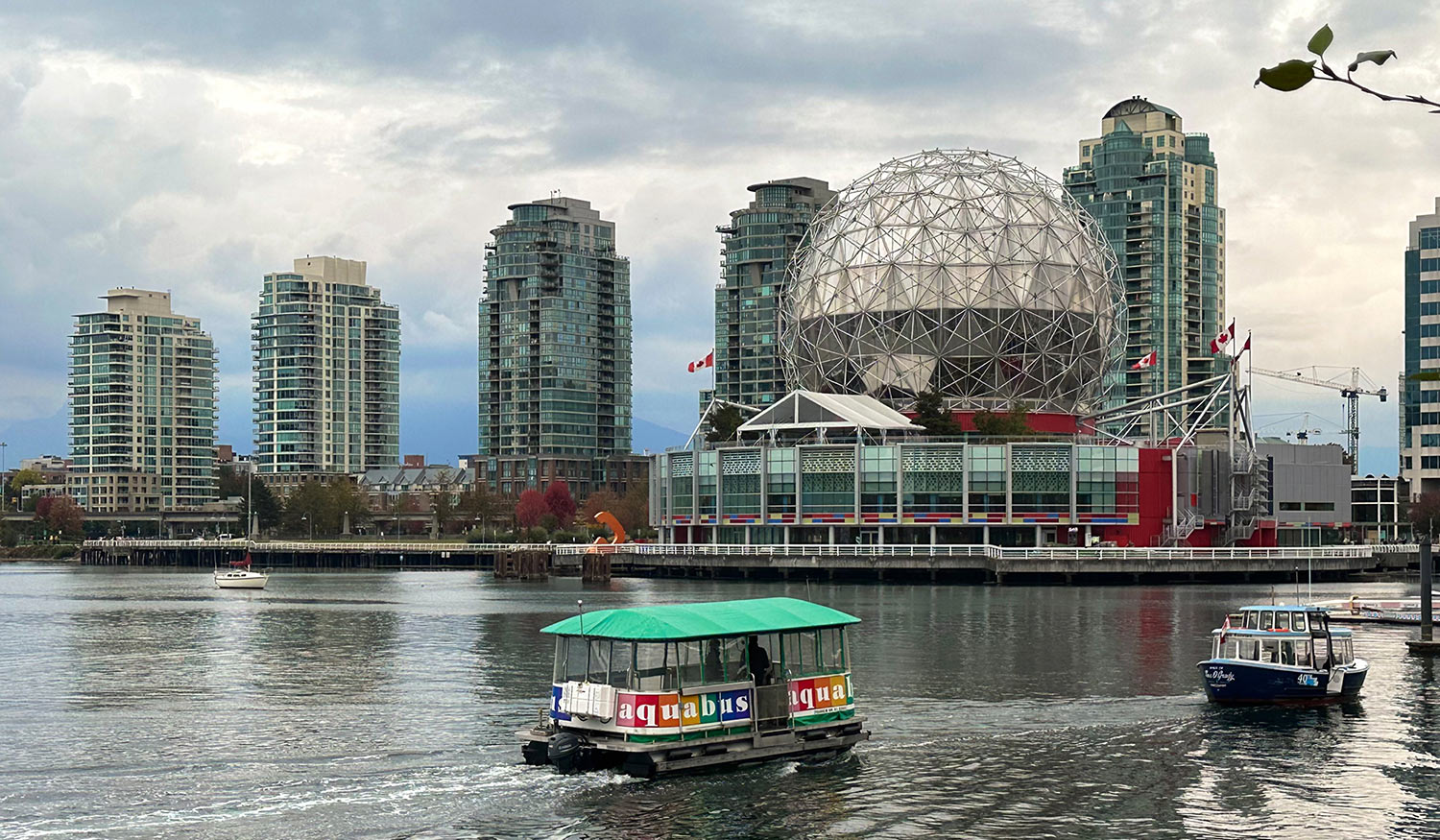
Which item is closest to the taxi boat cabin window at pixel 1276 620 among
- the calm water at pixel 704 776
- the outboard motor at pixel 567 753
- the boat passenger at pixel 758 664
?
the calm water at pixel 704 776

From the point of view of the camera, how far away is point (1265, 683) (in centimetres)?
5091

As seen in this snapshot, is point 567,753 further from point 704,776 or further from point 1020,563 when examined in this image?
point 1020,563

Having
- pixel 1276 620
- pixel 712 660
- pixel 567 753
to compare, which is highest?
pixel 712 660

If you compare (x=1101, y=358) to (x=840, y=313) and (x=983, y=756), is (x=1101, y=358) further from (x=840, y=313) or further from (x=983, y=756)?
(x=983, y=756)

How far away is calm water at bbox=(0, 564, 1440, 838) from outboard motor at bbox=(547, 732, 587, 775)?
13.3 inches

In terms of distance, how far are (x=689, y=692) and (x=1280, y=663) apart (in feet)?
74.4

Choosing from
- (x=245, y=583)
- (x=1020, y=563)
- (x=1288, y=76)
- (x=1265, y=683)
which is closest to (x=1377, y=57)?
(x=1288, y=76)

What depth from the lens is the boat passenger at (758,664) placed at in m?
39.6

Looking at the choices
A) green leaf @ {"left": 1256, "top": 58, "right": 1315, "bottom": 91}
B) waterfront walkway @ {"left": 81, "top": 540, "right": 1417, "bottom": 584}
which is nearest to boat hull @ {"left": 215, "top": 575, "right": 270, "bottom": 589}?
waterfront walkway @ {"left": 81, "top": 540, "right": 1417, "bottom": 584}

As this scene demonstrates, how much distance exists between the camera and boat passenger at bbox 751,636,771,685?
39.6m

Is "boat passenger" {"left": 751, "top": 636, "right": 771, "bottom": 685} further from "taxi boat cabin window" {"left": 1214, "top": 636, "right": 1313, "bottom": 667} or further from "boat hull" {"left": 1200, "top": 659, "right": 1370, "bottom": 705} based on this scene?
"taxi boat cabin window" {"left": 1214, "top": 636, "right": 1313, "bottom": 667}

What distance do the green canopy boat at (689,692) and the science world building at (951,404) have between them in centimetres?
10273

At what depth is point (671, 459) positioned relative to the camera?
6255 inches

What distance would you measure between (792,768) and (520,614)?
58106mm
